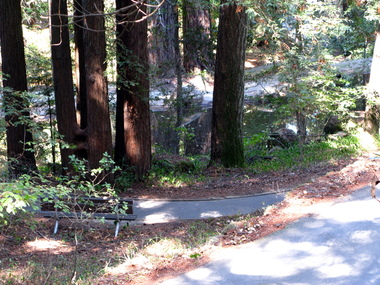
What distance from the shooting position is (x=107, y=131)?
12.8 metres

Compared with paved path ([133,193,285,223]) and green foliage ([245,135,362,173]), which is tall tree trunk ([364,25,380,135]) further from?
paved path ([133,193,285,223])

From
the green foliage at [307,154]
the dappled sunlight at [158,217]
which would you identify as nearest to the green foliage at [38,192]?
the dappled sunlight at [158,217]

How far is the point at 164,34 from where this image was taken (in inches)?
810

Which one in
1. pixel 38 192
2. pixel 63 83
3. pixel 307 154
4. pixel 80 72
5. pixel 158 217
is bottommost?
pixel 158 217

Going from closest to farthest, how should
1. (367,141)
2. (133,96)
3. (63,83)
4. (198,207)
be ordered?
(198,207)
(63,83)
(133,96)
(367,141)

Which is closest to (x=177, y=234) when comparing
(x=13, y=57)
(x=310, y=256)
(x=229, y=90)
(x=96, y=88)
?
(x=310, y=256)

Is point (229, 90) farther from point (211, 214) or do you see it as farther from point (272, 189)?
point (211, 214)

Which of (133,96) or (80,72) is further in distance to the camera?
(80,72)

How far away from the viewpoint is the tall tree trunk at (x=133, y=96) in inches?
517

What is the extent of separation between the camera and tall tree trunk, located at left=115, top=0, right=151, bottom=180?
13141 millimetres

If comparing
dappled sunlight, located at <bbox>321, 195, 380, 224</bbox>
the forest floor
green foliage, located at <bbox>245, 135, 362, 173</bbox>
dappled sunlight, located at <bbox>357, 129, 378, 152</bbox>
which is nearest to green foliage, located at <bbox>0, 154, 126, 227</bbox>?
the forest floor

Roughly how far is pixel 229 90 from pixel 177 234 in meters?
7.55

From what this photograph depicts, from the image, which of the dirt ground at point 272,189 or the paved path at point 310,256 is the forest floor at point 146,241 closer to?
the dirt ground at point 272,189

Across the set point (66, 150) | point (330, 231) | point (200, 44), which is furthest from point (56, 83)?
point (330, 231)
